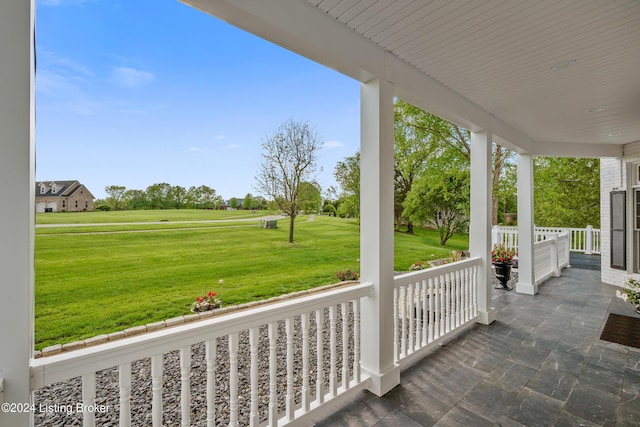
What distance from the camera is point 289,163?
5.31 metres

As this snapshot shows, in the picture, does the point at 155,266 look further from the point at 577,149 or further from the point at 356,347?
the point at 577,149

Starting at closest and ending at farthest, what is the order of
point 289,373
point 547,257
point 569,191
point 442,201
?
point 289,373 → point 547,257 → point 442,201 → point 569,191

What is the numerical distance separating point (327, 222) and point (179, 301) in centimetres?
326

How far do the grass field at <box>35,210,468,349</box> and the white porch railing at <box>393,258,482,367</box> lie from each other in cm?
271

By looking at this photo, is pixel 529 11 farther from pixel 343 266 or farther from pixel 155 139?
pixel 343 266

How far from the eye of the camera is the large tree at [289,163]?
16.7 feet

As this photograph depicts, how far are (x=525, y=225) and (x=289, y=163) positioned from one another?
445 centimetres

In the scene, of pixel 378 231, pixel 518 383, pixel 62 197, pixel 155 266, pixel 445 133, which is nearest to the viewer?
pixel 378 231

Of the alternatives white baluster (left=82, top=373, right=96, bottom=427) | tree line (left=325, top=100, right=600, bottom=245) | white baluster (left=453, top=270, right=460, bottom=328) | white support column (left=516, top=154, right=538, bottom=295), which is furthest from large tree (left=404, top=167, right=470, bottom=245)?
white baluster (left=82, top=373, right=96, bottom=427)

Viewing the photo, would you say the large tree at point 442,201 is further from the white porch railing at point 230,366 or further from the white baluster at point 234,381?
the white baluster at point 234,381

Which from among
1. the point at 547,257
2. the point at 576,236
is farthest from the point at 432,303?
the point at 576,236

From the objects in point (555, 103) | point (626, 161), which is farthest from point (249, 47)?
point (626, 161)

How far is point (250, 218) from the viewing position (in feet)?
16.2

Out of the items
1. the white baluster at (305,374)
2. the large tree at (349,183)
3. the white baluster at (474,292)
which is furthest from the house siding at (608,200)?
the white baluster at (305,374)
